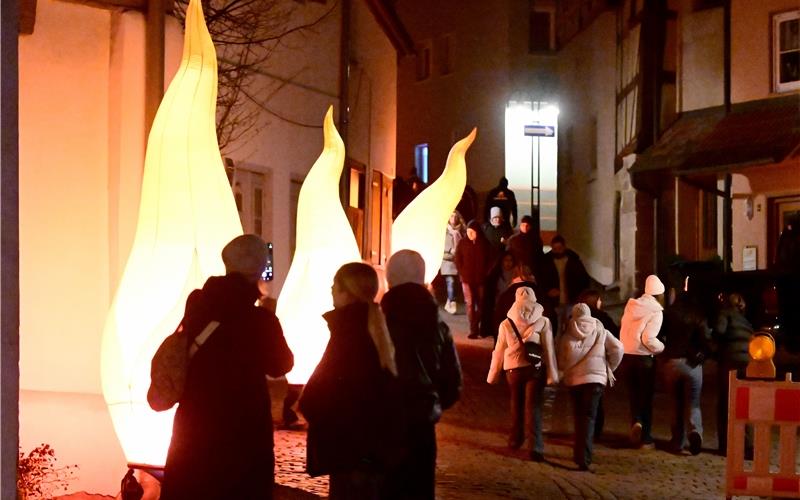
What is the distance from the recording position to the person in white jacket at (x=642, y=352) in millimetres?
11750

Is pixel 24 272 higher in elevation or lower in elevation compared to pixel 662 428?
higher

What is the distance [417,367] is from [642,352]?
20.5ft

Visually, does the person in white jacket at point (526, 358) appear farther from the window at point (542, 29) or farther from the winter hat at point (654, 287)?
the window at point (542, 29)

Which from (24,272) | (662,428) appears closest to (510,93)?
(662,428)

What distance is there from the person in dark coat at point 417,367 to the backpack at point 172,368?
1082mm

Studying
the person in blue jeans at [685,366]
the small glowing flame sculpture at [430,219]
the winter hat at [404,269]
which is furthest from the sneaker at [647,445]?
the winter hat at [404,269]

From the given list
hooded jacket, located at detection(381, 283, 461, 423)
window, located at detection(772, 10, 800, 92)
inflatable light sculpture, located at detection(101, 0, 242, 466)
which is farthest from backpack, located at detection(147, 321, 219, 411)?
window, located at detection(772, 10, 800, 92)

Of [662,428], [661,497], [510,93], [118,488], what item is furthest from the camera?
[510,93]

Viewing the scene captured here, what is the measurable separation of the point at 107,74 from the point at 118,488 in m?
2.80

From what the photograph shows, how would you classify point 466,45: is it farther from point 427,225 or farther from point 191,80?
point 191,80

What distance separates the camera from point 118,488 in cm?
791

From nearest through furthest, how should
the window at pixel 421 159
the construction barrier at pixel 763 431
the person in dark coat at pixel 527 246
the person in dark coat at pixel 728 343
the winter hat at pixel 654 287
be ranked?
the construction barrier at pixel 763 431, the person in dark coat at pixel 728 343, the winter hat at pixel 654 287, the person in dark coat at pixel 527 246, the window at pixel 421 159

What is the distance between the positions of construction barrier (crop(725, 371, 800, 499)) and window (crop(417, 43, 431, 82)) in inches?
1358

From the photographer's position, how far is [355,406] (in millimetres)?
5695
